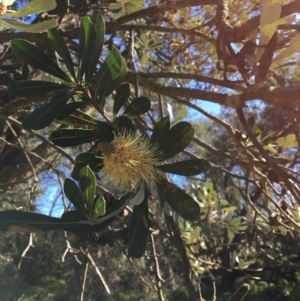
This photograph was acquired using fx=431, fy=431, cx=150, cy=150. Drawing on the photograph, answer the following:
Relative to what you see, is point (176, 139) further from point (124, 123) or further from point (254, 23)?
point (254, 23)

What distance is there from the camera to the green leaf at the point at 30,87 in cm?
76

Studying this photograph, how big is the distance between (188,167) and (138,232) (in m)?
0.16

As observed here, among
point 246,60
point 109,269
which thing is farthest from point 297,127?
point 109,269

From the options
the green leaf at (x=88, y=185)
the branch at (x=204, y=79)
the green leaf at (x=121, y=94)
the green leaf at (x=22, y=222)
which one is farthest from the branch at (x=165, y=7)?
the green leaf at (x=22, y=222)

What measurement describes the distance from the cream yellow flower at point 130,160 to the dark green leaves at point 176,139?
Answer: 0.06 feet

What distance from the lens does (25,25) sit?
76cm

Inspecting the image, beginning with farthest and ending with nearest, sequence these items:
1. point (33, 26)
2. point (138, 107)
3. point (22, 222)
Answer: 1. point (138, 107)
2. point (33, 26)
3. point (22, 222)

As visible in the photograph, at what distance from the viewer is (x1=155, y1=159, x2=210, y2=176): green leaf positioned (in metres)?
0.82

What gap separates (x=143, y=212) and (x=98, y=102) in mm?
225

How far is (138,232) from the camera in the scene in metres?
0.80

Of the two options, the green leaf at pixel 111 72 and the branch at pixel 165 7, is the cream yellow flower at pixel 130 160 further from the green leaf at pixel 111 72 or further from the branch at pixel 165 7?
the branch at pixel 165 7

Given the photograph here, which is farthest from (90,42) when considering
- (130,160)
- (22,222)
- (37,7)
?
(22,222)

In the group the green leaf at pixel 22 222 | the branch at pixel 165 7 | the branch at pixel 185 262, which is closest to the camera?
the green leaf at pixel 22 222

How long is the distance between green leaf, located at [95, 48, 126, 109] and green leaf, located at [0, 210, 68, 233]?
25 cm
